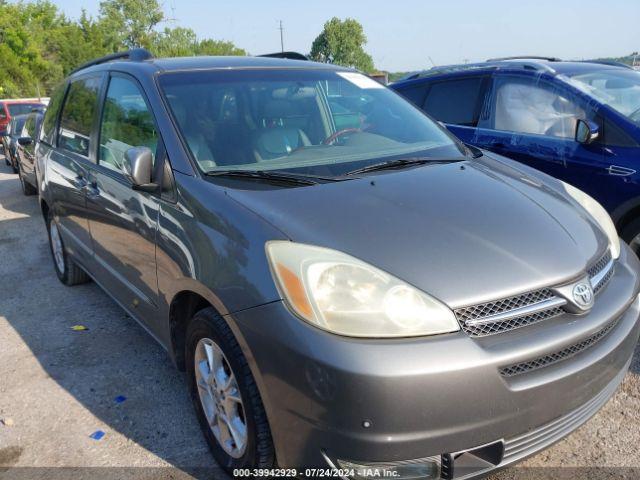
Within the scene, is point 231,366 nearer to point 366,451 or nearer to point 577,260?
point 366,451

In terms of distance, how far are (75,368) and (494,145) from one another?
3600 mm

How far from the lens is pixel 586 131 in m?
3.93

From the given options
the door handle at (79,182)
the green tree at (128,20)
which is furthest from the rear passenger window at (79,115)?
the green tree at (128,20)

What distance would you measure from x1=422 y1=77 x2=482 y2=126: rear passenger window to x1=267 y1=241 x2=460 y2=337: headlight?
354 centimetres

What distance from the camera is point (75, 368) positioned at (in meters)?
3.36

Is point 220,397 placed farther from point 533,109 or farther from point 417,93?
point 417,93

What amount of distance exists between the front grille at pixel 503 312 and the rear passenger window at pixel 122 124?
1.71 meters

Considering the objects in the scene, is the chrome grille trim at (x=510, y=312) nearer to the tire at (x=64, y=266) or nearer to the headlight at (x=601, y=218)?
the headlight at (x=601, y=218)

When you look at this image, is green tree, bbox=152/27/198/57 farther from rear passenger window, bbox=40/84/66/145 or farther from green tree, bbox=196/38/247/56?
rear passenger window, bbox=40/84/66/145

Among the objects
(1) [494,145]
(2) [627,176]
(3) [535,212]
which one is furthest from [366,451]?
(1) [494,145]

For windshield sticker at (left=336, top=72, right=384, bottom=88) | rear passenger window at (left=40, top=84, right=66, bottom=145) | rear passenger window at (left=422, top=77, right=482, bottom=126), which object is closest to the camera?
windshield sticker at (left=336, top=72, right=384, bottom=88)

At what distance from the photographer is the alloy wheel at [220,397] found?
2.17 m

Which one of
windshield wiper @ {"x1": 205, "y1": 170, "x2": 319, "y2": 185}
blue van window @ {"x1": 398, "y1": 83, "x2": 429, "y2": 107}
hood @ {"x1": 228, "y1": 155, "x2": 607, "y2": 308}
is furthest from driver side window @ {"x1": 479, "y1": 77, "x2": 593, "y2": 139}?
windshield wiper @ {"x1": 205, "y1": 170, "x2": 319, "y2": 185}

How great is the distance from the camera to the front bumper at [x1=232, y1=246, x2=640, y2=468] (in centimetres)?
167
